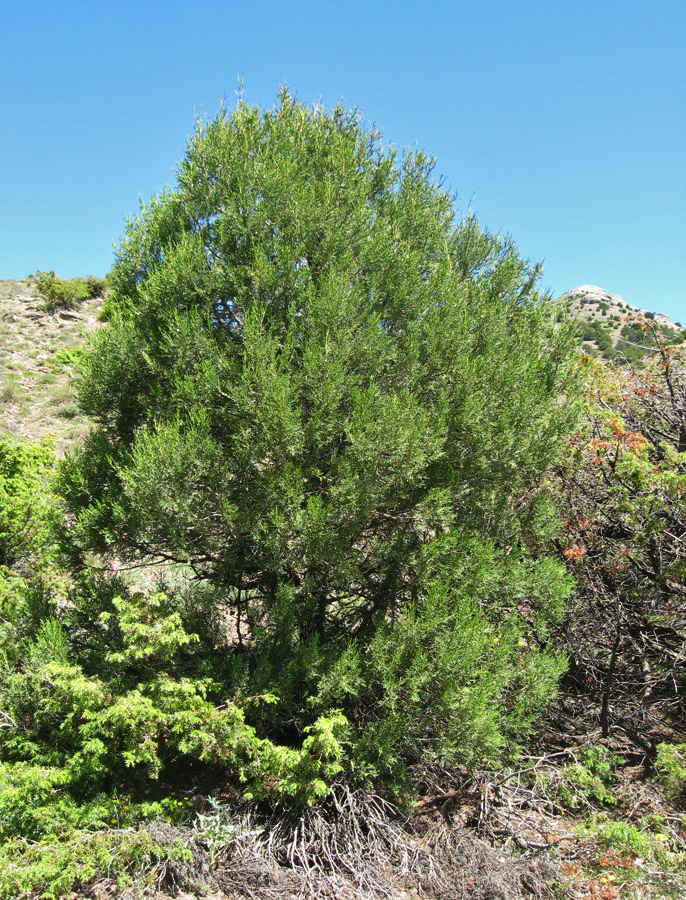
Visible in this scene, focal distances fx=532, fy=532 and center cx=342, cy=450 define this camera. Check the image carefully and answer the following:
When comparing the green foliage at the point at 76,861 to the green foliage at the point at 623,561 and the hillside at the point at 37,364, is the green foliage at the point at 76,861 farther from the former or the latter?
the hillside at the point at 37,364

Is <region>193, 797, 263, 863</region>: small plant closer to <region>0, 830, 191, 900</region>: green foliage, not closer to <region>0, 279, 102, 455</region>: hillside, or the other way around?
<region>0, 830, 191, 900</region>: green foliage

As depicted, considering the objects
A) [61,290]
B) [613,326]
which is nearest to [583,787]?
[613,326]

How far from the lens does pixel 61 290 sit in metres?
22.4

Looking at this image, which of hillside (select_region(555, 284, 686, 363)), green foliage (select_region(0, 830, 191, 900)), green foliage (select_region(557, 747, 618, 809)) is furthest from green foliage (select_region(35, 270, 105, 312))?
green foliage (select_region(557, 747, 618, 809))

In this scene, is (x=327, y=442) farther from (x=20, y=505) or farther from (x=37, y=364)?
(x=37, y=364)

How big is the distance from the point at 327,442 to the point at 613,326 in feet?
68.8

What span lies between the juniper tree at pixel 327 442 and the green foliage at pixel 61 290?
65.9 feet

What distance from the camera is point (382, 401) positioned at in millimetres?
4301

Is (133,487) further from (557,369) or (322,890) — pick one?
(557,369)

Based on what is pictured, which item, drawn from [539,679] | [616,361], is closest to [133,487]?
[539,679]

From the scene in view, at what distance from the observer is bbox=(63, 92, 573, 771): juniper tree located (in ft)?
13.6

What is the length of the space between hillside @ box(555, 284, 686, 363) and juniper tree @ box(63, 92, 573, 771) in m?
2.22

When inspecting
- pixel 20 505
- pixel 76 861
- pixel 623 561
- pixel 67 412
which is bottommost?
pixel 76 861

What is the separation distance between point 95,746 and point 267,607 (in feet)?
5.12
